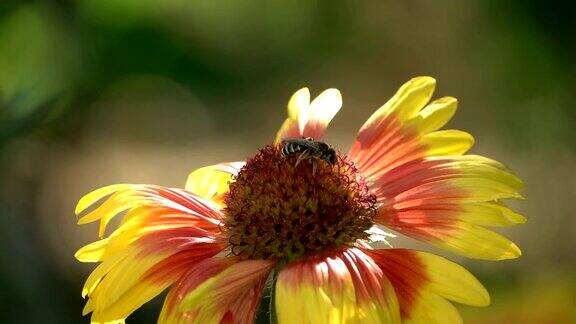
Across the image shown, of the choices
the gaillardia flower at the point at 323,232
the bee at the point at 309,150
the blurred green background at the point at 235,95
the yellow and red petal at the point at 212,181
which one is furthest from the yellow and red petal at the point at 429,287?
the blurred green background at the point at 235,95

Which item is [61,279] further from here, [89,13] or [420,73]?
[420,73]

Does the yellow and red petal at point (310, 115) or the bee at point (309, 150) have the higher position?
the yellow and red petal at point (310, 115)

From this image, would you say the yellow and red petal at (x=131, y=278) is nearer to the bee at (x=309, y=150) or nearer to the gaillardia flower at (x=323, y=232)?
the gaillardia flower at (x=323, y=232)

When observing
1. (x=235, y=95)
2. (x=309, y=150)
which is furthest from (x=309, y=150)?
(x=235, y=95)

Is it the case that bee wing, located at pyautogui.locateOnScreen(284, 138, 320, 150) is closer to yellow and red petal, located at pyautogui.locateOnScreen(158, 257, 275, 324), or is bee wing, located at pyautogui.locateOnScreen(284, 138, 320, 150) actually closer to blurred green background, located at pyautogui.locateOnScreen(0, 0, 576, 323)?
yellow and red petal, located at pyautogui.locateOnScreen(158, 257, 275, 324)

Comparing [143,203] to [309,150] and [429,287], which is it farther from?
[429,287]

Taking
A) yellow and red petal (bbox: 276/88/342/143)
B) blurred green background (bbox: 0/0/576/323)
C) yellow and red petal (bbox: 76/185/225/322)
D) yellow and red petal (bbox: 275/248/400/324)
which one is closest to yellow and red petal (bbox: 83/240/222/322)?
yellow and red petal (bbox: 76/185/225/322)
